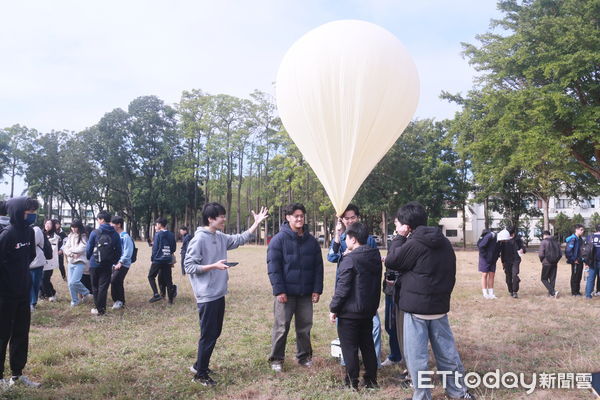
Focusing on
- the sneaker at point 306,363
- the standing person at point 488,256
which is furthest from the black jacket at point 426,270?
the standing person at point 488,256

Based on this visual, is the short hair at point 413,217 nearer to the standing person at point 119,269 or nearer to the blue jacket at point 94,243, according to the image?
the blue jacket at point 94,243

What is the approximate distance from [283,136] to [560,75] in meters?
22.6

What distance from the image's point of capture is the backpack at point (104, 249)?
8.05 m

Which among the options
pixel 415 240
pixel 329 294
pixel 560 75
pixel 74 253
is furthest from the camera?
pixel 560 75

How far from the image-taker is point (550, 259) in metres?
10.4

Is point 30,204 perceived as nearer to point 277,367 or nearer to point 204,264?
point 204,264

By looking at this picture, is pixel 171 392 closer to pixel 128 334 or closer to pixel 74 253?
pixel 128 334

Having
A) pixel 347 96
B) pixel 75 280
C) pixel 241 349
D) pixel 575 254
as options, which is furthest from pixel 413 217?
pixel 575 254

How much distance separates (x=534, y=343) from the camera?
6.34 metres

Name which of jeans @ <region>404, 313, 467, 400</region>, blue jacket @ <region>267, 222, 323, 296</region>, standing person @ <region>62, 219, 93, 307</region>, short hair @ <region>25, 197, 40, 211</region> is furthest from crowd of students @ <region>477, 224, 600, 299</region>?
short hair @ <region>25, 197, 40, 211</region>

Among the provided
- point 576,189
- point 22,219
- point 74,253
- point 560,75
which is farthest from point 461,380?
point 576,189

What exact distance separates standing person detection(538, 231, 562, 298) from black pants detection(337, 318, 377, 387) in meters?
7.82

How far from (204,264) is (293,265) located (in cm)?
106

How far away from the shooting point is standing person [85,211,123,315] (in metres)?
8.07
